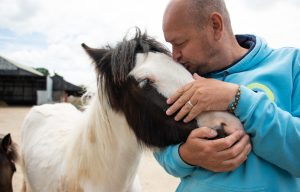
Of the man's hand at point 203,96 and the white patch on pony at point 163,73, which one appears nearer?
the man's hand at point 203,96

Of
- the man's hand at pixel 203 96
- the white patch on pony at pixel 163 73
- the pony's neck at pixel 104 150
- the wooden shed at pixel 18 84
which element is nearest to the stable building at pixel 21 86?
the wooden shed at pixel 18 84

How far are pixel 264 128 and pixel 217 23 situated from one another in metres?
0.61

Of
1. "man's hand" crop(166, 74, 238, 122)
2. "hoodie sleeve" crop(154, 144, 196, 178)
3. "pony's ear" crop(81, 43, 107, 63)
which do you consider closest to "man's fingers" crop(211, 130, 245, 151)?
"man's hand" crop(166, 74, 238, 122)

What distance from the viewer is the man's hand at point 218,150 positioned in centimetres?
142

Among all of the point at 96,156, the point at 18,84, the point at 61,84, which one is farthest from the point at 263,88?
the point at 61,84

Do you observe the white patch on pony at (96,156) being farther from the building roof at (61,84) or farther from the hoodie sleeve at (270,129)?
the building roof at (61,84)

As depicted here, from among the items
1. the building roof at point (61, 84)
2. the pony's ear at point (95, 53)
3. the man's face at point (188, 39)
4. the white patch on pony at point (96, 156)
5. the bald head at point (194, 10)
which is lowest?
the building roof at point (61, 84)

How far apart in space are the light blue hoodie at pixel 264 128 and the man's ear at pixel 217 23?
0.18 m

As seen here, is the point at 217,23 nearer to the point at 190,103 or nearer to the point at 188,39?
the point at 188,39

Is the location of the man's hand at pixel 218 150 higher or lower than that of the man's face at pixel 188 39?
lower

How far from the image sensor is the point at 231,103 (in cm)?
146

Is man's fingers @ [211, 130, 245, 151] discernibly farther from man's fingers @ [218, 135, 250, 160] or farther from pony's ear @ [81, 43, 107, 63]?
pony's ear @ [81, 43, 107, 63]

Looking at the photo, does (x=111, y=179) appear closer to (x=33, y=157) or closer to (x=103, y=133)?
(x=103, y=133)

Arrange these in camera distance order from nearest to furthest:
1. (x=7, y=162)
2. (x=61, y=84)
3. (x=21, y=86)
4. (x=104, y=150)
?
(x=104, y=150) → (x=7, y=162) → (x=21, y=86) → (x=61, y=84)
